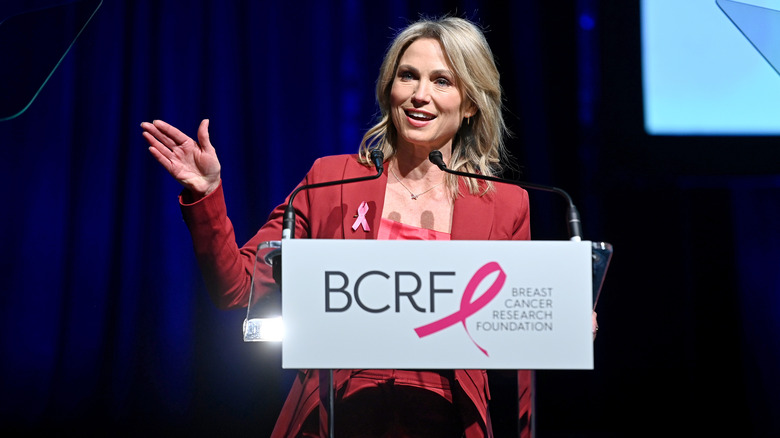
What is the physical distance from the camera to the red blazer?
1339mm

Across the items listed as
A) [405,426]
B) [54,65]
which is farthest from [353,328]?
[54,65]

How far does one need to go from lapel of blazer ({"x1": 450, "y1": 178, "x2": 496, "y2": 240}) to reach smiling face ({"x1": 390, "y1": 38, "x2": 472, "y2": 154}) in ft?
0.52

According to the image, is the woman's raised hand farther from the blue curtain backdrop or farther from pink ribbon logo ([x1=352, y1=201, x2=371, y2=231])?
the blue curtain backdrop

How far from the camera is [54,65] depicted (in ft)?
8.84

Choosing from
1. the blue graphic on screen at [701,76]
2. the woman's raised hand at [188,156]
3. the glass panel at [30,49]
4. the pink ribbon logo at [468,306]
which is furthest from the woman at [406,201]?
the blue graphic on screen at [701,76]

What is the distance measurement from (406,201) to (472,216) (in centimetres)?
17

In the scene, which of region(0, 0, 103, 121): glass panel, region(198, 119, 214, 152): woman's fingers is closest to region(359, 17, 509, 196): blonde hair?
region(198, 119, 214, 152): woman's fingers

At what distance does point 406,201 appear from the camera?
69.1 inches

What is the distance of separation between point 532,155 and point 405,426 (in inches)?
67.4

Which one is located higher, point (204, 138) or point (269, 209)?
point (269, 209)

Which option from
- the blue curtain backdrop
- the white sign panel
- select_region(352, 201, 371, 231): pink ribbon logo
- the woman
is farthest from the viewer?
the blue curtain backdrop

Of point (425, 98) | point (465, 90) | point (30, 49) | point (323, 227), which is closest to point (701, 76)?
point (465, 90)

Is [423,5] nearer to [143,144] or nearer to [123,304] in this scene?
[143,144]

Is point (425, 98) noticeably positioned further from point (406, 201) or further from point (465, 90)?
point (406, 201)
